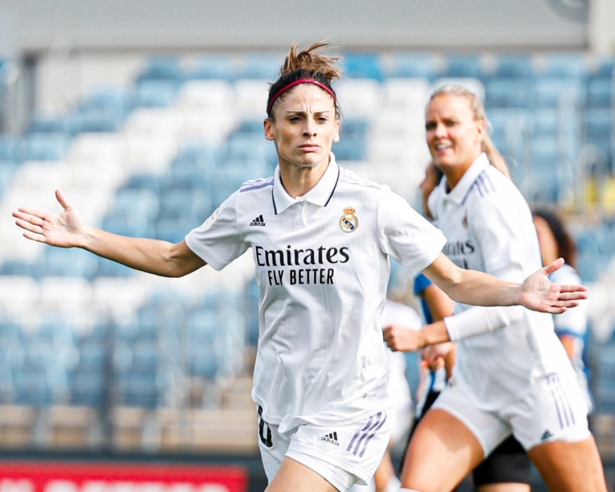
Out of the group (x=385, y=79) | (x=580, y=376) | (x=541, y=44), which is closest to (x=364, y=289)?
(x=580, y=376)

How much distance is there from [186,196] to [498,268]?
8426 mm

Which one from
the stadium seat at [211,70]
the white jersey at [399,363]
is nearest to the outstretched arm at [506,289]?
the white jersey at [399,363]

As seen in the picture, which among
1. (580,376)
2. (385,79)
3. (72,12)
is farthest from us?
(72,12)

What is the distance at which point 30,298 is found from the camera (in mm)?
11531

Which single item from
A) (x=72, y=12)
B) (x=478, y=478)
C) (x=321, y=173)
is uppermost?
(x=72, y=12)

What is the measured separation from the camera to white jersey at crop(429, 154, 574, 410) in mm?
4621

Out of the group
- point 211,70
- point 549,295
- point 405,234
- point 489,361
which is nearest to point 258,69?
point 211,70

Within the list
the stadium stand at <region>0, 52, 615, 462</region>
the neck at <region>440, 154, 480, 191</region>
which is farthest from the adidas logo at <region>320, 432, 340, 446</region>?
the stadium stand at <region>0, 52, 615, 462</region>

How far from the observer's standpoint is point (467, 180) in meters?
4.85

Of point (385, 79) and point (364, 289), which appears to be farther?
point (385, 79)

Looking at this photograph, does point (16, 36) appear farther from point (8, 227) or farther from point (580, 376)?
point (580, 376)

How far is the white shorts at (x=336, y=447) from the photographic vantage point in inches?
154

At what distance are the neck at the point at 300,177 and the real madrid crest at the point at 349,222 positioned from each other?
0.61 feet

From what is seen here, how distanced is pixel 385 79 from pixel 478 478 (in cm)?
1033
